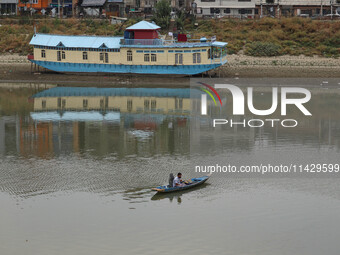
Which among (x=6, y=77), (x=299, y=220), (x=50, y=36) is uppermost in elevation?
(x=50, y=36)

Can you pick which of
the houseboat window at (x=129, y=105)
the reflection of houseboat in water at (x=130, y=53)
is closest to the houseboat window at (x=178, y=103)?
the houseboat window at (x=129, y=105)

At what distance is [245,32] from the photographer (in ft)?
252

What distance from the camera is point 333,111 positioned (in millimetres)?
48500

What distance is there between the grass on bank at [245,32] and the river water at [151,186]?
72.1ft

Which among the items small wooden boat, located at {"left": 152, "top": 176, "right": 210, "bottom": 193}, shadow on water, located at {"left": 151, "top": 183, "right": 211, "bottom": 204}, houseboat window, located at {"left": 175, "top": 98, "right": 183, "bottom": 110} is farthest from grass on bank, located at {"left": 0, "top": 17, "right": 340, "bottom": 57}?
shadow on water, located at {"left": 151, "top": 183, "right": 211, "bottom": 204}

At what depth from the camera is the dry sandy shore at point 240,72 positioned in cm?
6400

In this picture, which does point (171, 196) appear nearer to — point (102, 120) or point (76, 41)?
point (102, 120)

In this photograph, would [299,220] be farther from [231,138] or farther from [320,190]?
[231,138]

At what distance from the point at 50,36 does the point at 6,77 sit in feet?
21.7

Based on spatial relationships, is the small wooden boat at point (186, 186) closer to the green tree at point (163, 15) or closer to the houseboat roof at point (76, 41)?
the houseboat roof at point (76, 41)

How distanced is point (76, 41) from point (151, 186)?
40.2m

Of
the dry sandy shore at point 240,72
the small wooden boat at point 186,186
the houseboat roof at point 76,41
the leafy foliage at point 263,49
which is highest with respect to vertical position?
the houseboat roof at point 76,41

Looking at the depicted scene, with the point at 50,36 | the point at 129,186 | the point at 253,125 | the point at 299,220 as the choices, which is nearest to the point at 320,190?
the point at 299,220

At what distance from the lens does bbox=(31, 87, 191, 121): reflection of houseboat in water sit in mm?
47781
